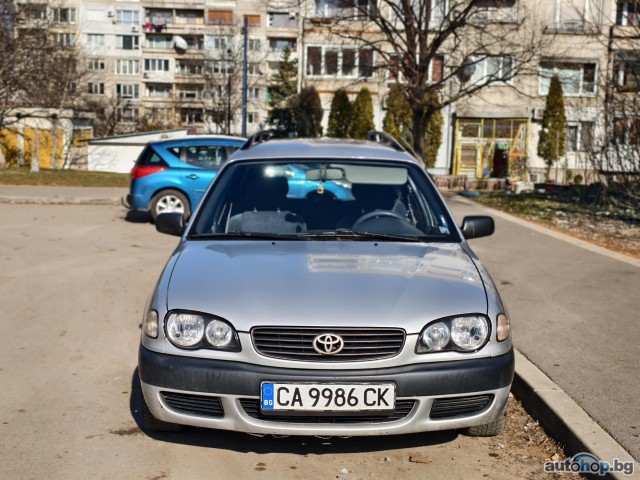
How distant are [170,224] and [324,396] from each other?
2.23m

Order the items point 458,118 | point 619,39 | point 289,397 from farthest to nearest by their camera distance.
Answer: point 458,118
point 619,39
point 289,397

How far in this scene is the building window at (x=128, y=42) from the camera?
8381cm

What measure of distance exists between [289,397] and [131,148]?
41136 millimetres

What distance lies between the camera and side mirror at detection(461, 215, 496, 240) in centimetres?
571

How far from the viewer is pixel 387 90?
46.7 m

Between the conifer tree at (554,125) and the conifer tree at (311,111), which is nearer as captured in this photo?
the conifer tree at (554,125)

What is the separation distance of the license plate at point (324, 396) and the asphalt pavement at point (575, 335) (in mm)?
1157

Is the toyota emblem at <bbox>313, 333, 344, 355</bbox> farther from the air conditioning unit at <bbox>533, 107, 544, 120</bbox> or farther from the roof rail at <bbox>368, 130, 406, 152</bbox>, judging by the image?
the air conditioning unit at <bbox>533, 107, 544, 120</bbox>

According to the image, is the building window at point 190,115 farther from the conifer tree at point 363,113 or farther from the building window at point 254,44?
the conifer tree at point 363,113

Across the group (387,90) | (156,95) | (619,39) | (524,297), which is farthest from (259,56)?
(524,297)

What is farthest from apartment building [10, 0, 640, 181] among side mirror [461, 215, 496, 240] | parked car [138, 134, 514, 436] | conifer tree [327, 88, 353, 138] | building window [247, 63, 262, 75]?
parked car [138, 134, 514, 436]

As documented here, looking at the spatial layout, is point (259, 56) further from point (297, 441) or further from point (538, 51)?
point (297, 441)

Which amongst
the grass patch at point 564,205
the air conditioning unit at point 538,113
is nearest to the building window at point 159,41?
the air conditioning unit at point 538,113

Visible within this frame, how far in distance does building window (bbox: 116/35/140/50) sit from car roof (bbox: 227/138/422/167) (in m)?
81.4
